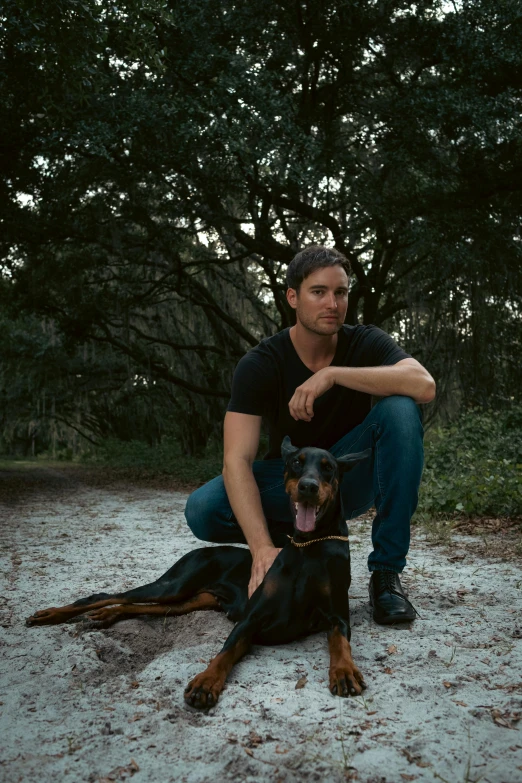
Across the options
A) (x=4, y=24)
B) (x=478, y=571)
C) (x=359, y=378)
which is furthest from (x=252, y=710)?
(x=4, y=24)

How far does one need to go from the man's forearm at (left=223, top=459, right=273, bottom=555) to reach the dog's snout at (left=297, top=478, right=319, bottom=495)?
44 centimetres

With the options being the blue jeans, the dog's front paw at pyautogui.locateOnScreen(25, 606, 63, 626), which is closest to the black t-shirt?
the blue jeans

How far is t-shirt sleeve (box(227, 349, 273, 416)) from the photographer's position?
3291 mm

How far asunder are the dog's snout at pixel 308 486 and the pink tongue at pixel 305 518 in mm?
107

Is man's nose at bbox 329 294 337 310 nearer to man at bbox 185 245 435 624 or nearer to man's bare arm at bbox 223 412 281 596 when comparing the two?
man at bbox 185 245 435 624

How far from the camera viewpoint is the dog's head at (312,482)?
8.53 ft

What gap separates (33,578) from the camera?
14.0ft

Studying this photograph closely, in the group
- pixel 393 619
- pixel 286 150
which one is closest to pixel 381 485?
pixel 393 619

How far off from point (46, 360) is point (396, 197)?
10.2m

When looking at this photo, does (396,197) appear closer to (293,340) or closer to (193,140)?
(193,140)

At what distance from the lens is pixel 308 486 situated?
8.45 ft

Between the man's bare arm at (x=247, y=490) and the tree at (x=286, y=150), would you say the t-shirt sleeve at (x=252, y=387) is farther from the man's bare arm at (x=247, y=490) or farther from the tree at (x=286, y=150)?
the tree at (x=286, y=150)

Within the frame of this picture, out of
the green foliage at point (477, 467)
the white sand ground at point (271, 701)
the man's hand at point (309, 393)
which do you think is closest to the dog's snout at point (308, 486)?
the man's hand at point (309, 393)

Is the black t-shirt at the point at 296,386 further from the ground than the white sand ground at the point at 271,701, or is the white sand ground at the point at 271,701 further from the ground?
the black t-shirt at the point at 296,386
